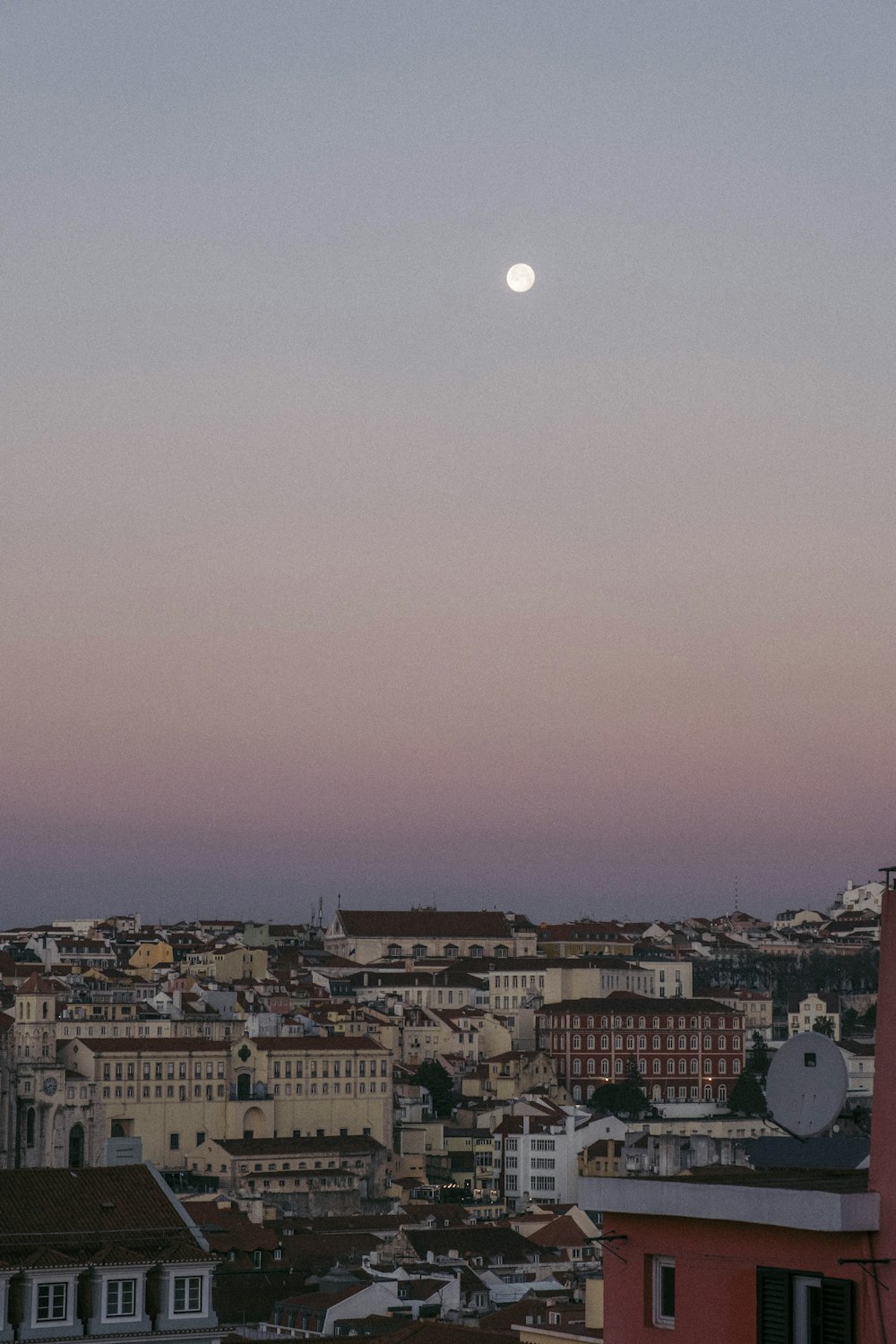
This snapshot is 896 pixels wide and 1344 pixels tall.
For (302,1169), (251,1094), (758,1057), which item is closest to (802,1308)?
(302,1169)

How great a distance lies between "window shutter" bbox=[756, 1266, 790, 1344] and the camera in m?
5.62

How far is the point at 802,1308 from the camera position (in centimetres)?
562

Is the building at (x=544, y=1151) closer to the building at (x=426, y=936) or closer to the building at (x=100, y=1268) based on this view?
the building at (x=426, y=936)

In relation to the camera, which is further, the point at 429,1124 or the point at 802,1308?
the point at 429,1124

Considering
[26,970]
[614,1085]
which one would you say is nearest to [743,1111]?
[614,1085]

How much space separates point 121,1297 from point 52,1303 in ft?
1.23

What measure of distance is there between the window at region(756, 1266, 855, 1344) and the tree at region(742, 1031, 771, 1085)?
76378 millimetres

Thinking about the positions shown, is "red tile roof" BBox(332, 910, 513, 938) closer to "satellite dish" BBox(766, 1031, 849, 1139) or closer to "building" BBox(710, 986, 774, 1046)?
"building" BBox(710, 986, 774, 1046)

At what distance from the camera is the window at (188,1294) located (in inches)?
500

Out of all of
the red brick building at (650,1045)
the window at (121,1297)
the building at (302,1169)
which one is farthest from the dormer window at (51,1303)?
the red brick building at (650,1045)

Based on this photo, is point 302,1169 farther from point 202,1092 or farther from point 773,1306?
point 773,1306

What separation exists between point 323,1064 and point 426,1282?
97.3 feet

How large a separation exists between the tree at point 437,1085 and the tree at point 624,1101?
15.7 ft

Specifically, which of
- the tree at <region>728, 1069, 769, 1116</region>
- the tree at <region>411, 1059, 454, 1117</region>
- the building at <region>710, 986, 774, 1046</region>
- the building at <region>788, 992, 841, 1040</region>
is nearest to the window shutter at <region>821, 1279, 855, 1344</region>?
the tree at <region>411, 1059, 454, 1117</region>
